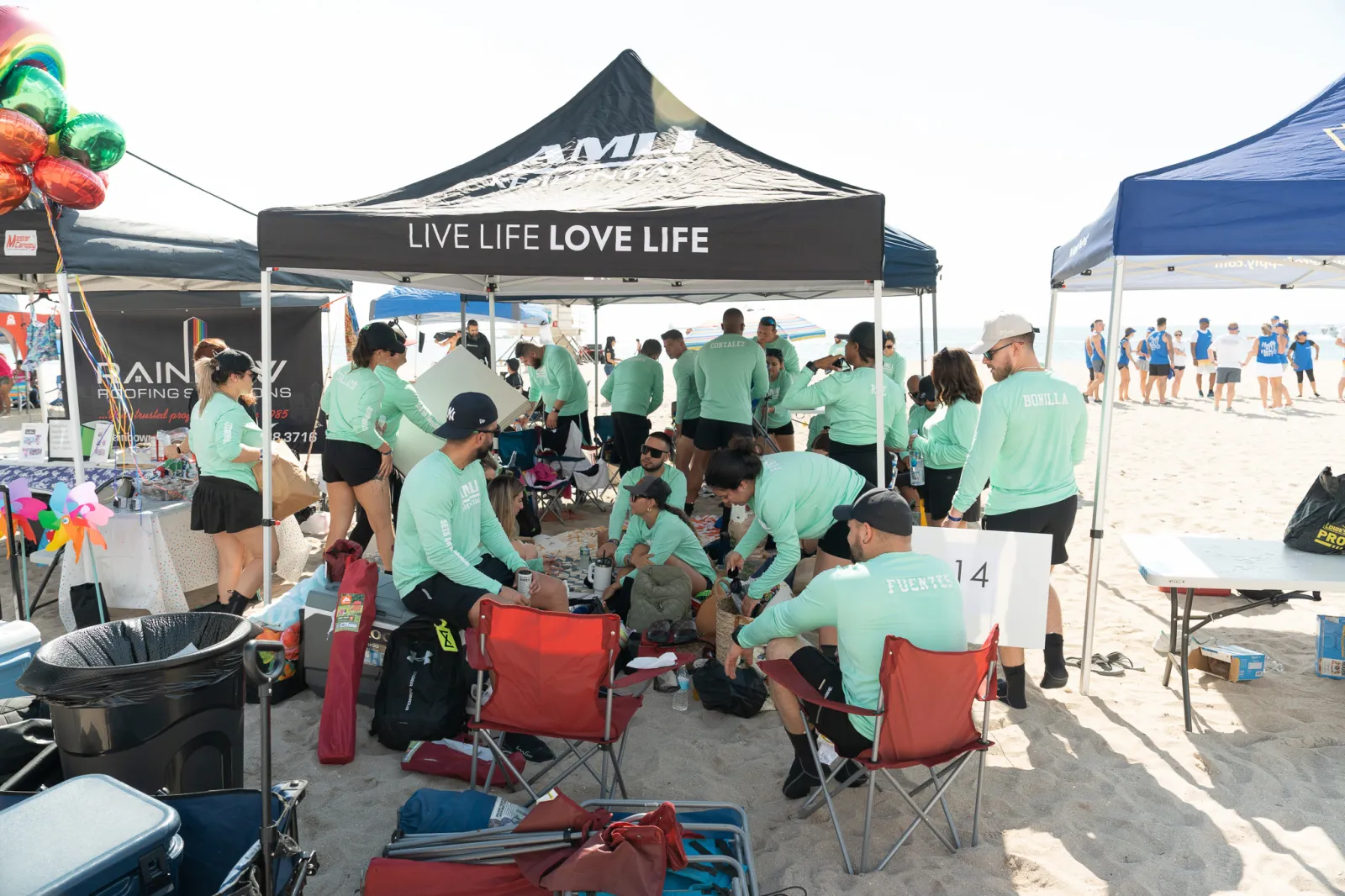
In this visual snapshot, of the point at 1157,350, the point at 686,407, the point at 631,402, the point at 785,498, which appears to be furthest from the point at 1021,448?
the point at 1157,350

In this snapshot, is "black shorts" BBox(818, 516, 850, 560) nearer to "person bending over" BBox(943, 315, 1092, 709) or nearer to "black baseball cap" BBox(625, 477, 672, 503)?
"person bending over" BBox(943, 315, 1092, 709)

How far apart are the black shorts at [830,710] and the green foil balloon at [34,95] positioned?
14.4 ft

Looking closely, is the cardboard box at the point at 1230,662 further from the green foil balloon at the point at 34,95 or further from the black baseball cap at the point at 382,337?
the green foil balloon at the point at 34,95

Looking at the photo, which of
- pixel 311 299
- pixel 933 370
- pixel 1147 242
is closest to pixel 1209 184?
pixel 1147 242

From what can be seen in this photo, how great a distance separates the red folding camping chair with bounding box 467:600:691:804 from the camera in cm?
269

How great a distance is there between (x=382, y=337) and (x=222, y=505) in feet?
3.90

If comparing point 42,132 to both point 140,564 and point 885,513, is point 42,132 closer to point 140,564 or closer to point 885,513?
point 140,564

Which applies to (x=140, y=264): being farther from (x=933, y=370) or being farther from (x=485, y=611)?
(x=933, y=370)

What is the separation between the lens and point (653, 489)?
4.41 meters

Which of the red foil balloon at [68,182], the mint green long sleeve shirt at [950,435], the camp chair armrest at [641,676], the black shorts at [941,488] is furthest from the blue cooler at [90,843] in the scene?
the black shorts at [941,488]

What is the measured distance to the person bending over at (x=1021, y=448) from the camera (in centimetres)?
344

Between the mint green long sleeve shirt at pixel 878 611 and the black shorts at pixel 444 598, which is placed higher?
the mint green long sleeve shirt at pixel 878 611

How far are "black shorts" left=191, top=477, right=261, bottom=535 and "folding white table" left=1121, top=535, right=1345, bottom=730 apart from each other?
419cm

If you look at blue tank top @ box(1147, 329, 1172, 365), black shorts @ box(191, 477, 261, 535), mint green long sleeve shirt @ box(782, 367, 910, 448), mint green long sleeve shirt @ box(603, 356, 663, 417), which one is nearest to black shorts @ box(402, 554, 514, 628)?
black shorts @ box(191, 477, 261, 535)
